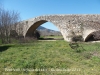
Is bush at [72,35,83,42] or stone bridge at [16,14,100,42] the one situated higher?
stone bridge at [16,14,100,42]

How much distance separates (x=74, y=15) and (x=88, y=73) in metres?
13.0

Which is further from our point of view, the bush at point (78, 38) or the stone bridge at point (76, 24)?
the bush at point (78, 38)

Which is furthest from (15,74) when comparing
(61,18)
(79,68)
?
(61,18)

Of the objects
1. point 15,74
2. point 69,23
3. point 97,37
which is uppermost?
point 69,23

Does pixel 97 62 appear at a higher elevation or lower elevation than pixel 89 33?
lower

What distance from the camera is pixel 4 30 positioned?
16406mm

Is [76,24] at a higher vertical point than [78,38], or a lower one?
higher

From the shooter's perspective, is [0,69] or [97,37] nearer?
[0,69]

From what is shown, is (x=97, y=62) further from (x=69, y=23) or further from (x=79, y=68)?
(x=69, y=23)

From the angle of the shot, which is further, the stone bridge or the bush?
the bush

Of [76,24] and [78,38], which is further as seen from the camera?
[76,24]

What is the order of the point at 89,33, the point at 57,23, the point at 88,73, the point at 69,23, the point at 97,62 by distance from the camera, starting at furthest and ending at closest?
1. the point at 57,23
2. the point at 69,23
3. the point at 89,33
4. the point at 97,62
5. the point at 88,73

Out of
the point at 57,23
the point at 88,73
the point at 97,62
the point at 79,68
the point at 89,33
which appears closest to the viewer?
the point at 88,73

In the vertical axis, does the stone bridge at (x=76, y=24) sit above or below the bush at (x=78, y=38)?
above
